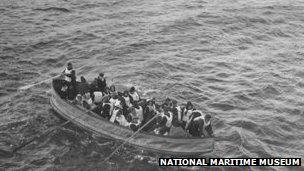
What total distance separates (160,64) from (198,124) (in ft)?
40.9

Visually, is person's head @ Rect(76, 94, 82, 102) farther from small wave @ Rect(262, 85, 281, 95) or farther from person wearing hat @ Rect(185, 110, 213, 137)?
small wave @ Rect(262, 85, 281, 95)

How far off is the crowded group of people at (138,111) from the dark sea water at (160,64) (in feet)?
4.89

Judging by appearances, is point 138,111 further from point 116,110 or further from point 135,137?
point 135,137

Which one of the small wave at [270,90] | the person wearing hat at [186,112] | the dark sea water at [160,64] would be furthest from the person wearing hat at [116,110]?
the small wave at [270,90]

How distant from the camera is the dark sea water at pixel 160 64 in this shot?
20906 mm

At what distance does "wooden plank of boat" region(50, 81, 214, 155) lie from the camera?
61.0 ft

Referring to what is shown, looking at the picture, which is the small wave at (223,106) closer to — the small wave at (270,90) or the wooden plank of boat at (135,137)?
the small wave at (270,90)

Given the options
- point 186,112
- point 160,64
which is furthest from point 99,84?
point 160,64

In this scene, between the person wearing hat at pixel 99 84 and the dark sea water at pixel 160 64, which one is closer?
the dark sea water at pixel 160 64

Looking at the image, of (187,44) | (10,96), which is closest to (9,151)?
(10,96)

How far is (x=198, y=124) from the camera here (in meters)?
18.9

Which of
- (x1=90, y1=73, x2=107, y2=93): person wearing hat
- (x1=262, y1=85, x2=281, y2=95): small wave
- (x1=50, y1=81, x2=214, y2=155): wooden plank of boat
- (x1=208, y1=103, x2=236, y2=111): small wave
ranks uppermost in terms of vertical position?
(x1=90, y1=73, x2=107, y2=93): person wearing hat

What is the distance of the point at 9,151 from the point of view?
1889cm

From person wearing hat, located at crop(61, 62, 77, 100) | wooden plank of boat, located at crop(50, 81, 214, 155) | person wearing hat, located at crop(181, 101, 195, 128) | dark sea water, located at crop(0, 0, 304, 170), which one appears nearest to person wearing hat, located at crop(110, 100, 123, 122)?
wooden plank of boat, located at crop(50, 81, 214, 155)
